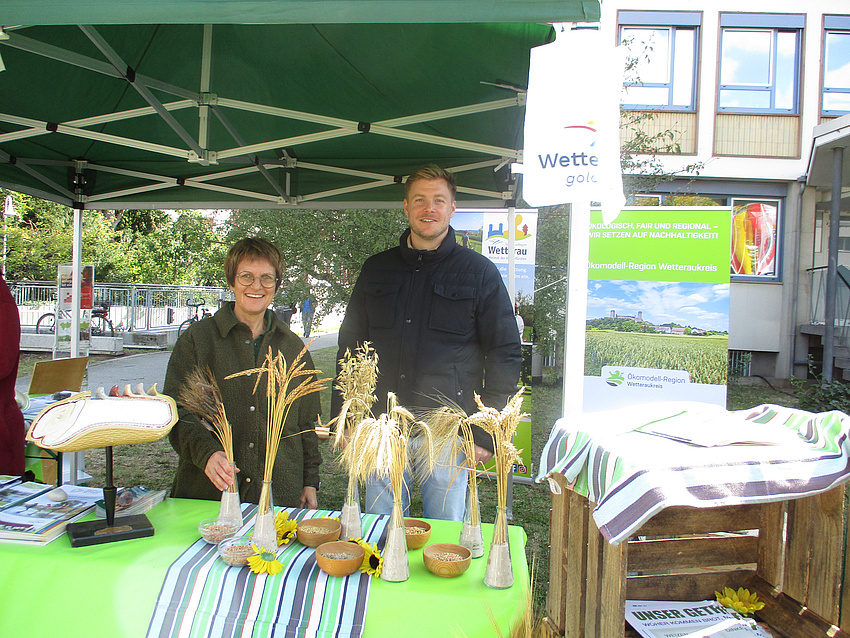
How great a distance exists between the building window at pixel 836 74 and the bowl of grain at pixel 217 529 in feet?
42.2


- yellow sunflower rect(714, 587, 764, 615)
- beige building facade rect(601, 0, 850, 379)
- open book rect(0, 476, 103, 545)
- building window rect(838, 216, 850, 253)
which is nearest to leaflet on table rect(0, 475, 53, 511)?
open book rect(0, 476, 103, 545)

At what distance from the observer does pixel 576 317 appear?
73.4 inches

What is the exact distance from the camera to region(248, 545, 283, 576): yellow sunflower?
4.14 feet

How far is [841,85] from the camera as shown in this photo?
409 inches

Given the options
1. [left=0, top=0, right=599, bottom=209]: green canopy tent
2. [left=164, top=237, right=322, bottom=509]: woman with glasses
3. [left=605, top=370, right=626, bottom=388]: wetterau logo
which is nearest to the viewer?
[left=0, top=0, right=599, bottom=209]: green canopy tent

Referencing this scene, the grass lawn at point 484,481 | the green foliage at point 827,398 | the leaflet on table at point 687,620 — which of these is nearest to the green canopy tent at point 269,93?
the leaflet on table at point 687,620

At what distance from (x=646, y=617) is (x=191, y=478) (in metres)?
1.54

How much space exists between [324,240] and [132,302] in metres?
8.71

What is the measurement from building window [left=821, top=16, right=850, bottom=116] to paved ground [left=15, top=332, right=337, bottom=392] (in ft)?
35.7

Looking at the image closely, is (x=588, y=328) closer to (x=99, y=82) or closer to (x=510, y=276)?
(x=510, y=276)

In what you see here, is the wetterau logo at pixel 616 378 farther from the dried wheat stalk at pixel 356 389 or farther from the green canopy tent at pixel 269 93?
the dried wheat stalk at pixel 356 389

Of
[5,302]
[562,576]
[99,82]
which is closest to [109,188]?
[99,82]

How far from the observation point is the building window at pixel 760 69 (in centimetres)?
1032

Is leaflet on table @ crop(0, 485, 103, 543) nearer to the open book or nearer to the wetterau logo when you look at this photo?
the open book
